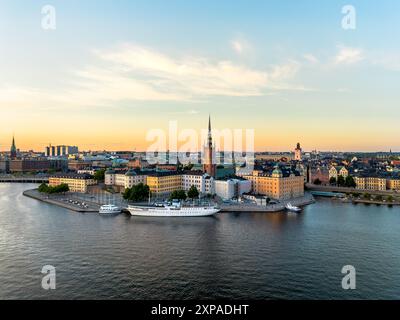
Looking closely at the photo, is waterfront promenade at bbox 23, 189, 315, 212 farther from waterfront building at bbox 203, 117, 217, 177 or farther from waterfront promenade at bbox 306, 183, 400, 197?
waterfront building at bbox 203, 117, 217, 177

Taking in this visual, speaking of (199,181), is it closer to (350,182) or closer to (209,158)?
(209,158)

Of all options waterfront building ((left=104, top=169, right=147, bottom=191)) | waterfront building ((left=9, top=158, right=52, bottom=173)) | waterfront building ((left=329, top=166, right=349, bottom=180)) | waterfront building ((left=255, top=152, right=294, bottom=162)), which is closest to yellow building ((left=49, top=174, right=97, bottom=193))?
waterfront building ((left=104, top=169, right=147, bottom=191))

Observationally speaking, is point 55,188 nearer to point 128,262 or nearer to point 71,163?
point 128,262

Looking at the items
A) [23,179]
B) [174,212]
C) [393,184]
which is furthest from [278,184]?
[23,179]

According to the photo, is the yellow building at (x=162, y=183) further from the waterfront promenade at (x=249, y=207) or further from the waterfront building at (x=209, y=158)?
the waterfront promenade at (x=249, y=207)
